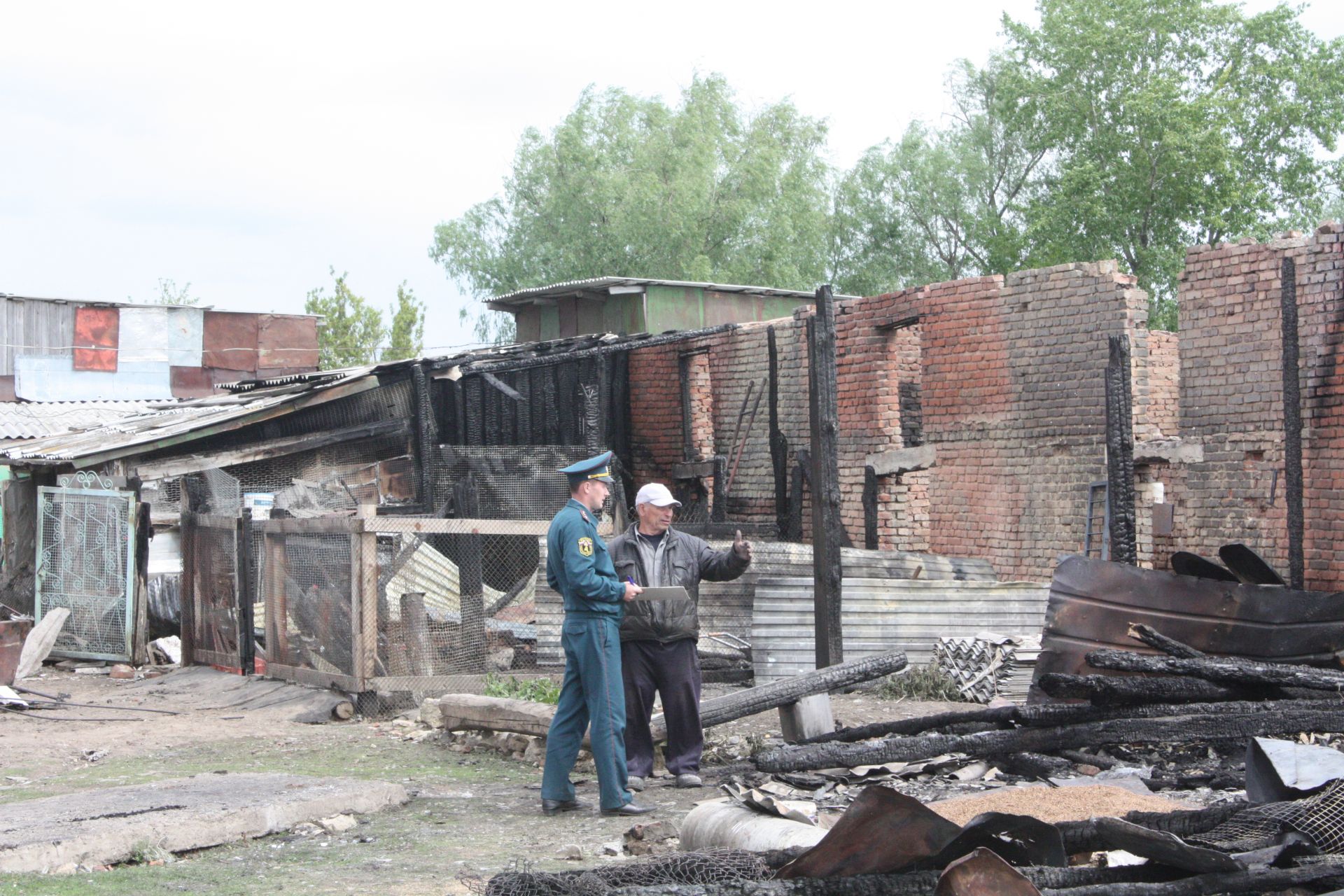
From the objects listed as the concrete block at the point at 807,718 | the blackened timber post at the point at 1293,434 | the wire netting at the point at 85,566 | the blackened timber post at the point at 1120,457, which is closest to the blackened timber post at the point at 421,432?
the wire netting at the point at 85,566

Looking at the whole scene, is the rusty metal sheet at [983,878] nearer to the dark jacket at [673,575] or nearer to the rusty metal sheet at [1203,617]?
the dark jacket at [673,575]

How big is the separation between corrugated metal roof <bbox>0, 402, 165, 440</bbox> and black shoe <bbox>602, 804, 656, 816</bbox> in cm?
1329

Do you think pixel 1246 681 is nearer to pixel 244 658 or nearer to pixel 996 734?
pixel 996 734

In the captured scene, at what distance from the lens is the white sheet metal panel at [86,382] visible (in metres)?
27.3

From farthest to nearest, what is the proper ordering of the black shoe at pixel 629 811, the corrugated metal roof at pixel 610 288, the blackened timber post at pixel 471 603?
the corrugated metal roof at pixel 610 288 → the blackened timber post at pixel 471 603 → the black shoe at pixel 629 811

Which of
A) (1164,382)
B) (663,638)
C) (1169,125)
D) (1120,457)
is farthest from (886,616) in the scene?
(1169,125)

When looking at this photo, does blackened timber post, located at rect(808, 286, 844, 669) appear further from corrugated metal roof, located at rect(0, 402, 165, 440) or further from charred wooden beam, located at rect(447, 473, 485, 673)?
corrugated metal roof, located at rect(0, 402, 165, 440)

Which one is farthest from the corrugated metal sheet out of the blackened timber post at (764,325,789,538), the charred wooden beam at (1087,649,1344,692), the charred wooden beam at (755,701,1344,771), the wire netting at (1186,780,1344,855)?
the wire netting at (1186,780,1344,855)

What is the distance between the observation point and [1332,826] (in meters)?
4.45

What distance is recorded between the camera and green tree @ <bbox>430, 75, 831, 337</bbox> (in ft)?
103

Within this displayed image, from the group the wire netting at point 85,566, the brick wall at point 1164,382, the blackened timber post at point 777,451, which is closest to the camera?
the wire netting at point 85,566

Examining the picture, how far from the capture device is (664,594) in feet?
22.3

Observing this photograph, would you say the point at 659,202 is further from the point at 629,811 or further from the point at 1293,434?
the point at 629,811

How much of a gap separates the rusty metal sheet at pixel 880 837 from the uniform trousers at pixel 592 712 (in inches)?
96.7
